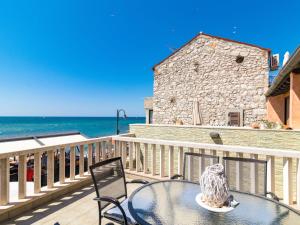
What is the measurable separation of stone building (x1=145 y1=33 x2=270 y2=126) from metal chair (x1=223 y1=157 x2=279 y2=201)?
6393mm

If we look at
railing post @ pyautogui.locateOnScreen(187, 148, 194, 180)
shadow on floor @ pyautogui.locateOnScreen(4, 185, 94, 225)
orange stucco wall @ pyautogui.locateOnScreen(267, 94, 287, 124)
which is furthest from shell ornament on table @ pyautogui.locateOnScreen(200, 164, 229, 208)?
orange stucco wall @ pyautogui.locateOnScreen(267, 94, 287, 124)

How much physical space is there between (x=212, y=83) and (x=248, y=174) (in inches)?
299

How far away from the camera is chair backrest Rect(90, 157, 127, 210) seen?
1950mm

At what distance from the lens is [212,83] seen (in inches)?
365

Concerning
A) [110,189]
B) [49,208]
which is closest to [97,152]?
[49,208]

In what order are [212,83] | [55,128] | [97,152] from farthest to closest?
[55,128] → [212,83] → [97,152]

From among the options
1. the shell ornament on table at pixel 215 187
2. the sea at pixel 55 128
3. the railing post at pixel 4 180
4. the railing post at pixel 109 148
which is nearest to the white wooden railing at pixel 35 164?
the railing post at pixel 4 180

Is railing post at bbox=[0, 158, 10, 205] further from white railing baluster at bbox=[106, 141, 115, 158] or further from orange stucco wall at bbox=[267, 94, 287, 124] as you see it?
orange stucco wall at bbox=[267, 94, 287, 124]

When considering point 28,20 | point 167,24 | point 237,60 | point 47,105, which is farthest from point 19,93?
point 237,60

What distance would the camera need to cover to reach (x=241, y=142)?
15.6 feet

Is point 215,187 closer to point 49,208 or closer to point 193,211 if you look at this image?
point 193,211

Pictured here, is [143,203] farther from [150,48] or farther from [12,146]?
[150,48]

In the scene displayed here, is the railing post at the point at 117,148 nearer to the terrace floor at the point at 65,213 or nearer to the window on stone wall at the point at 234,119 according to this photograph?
the terrace floor at the point at 65,213

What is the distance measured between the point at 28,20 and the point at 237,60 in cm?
1217
